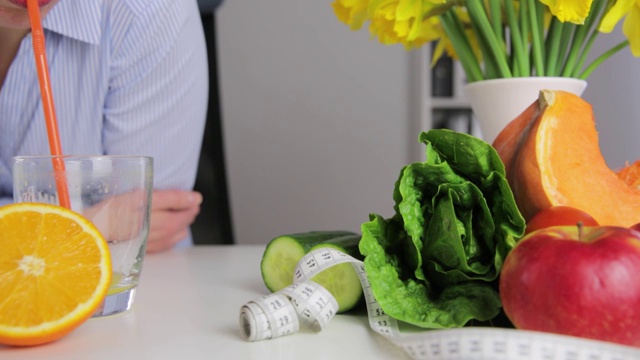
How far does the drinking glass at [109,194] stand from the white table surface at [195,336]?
0.04 meters

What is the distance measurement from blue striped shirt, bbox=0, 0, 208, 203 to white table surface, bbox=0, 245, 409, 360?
0.58m

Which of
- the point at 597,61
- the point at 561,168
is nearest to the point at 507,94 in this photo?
the point at 597,61

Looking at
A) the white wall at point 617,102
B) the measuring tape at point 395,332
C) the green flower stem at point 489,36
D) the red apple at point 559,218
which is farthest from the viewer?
the white wall at point 617,102

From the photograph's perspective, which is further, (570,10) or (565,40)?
(565,40)

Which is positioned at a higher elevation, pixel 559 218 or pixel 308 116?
pixel 559 218

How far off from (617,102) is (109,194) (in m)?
1.31

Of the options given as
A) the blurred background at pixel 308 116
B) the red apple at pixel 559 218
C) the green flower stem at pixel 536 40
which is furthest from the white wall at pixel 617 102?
the blurred background at pixel 308 116

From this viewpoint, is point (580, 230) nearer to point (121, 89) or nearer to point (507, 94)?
point (507, 94)

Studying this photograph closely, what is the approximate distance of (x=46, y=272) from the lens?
1.71 feet

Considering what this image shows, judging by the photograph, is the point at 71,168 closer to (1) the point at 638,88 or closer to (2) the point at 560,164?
(2) the point at 560,164

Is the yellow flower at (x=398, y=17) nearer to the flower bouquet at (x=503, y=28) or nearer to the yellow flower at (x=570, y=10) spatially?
the flower bouquet at (x=503, y=28)

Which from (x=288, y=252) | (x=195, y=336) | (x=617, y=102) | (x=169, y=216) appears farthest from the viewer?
(x=617, y=102)

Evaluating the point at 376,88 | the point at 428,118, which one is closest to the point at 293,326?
the point at 428,118

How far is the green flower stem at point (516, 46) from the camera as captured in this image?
0.93 m
